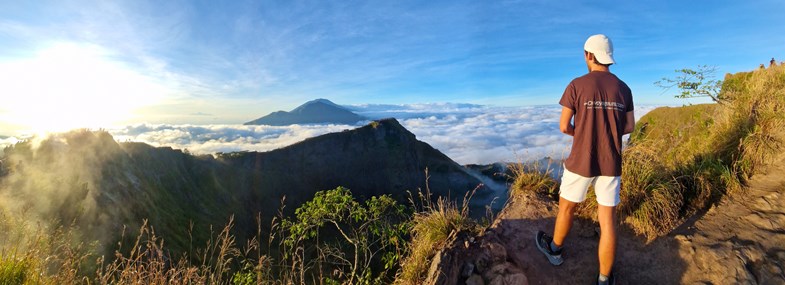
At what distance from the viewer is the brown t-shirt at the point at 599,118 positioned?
3965 mm

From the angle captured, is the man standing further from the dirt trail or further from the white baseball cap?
the dirt trail

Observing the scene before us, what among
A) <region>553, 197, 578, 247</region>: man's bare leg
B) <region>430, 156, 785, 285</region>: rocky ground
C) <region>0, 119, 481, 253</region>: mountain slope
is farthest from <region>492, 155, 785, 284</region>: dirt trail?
<region>0, 119, 481, 253</region>: mountain slope

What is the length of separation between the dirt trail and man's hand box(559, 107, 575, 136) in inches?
65.7

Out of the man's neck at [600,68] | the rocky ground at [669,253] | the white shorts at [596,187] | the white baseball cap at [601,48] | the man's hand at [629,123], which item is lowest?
the rocky ground at [669,253]

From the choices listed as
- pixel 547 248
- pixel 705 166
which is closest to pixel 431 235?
pixel 547 248

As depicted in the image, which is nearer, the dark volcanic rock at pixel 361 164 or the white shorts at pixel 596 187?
the white shorts at pixel 596 187

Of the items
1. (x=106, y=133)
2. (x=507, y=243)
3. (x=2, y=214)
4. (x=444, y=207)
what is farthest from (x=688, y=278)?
(x=106, y=133)

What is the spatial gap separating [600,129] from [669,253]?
2.04 meters

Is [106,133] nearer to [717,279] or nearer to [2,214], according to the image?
[2,214]

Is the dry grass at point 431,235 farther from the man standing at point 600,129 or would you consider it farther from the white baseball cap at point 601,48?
the white baseball cap at point 601,48

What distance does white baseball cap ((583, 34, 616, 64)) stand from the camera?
4.00 meters

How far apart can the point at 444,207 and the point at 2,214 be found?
5.53m

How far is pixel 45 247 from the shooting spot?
4.26 m

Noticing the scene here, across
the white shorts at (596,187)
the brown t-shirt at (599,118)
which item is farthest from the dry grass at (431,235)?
the brown t-shirt at (599,118)
